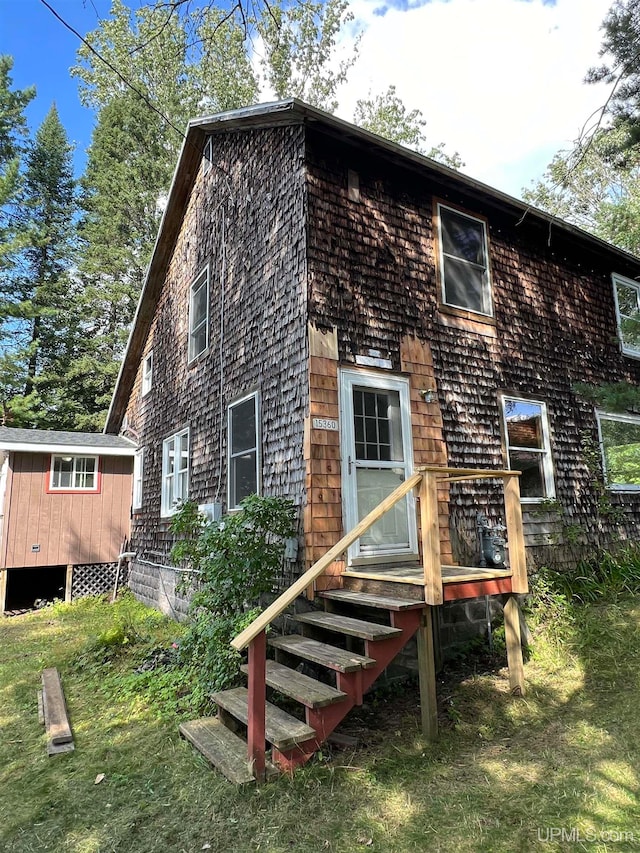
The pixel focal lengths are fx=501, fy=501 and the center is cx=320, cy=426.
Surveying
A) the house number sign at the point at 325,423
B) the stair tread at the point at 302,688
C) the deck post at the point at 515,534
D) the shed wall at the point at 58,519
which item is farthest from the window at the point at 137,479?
the deck post at the point at 515,534

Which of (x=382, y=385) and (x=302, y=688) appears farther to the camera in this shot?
(x=382, y=385)

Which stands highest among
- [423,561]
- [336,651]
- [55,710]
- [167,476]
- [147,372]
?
[147,372]

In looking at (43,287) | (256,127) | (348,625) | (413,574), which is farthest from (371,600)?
(43,287)

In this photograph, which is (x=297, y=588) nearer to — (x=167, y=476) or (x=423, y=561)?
→ (x=423, y=561)

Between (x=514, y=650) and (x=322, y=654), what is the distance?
1884mm

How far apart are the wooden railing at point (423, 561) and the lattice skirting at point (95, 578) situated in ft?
27.9

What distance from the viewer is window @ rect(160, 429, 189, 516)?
28.0 feet

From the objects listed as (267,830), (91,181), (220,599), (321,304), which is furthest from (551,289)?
(91,181)

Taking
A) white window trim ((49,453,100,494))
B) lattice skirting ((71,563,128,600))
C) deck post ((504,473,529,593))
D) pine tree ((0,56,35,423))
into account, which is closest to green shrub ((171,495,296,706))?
deck post ((504,473,529,593))

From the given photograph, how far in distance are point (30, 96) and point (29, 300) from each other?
8.21 metres

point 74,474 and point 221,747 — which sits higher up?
point 74,474

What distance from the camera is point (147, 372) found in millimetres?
11469

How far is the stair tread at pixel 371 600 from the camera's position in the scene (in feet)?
12.2

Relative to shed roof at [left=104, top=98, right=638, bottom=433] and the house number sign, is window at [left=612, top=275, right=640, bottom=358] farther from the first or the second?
the house number sign
